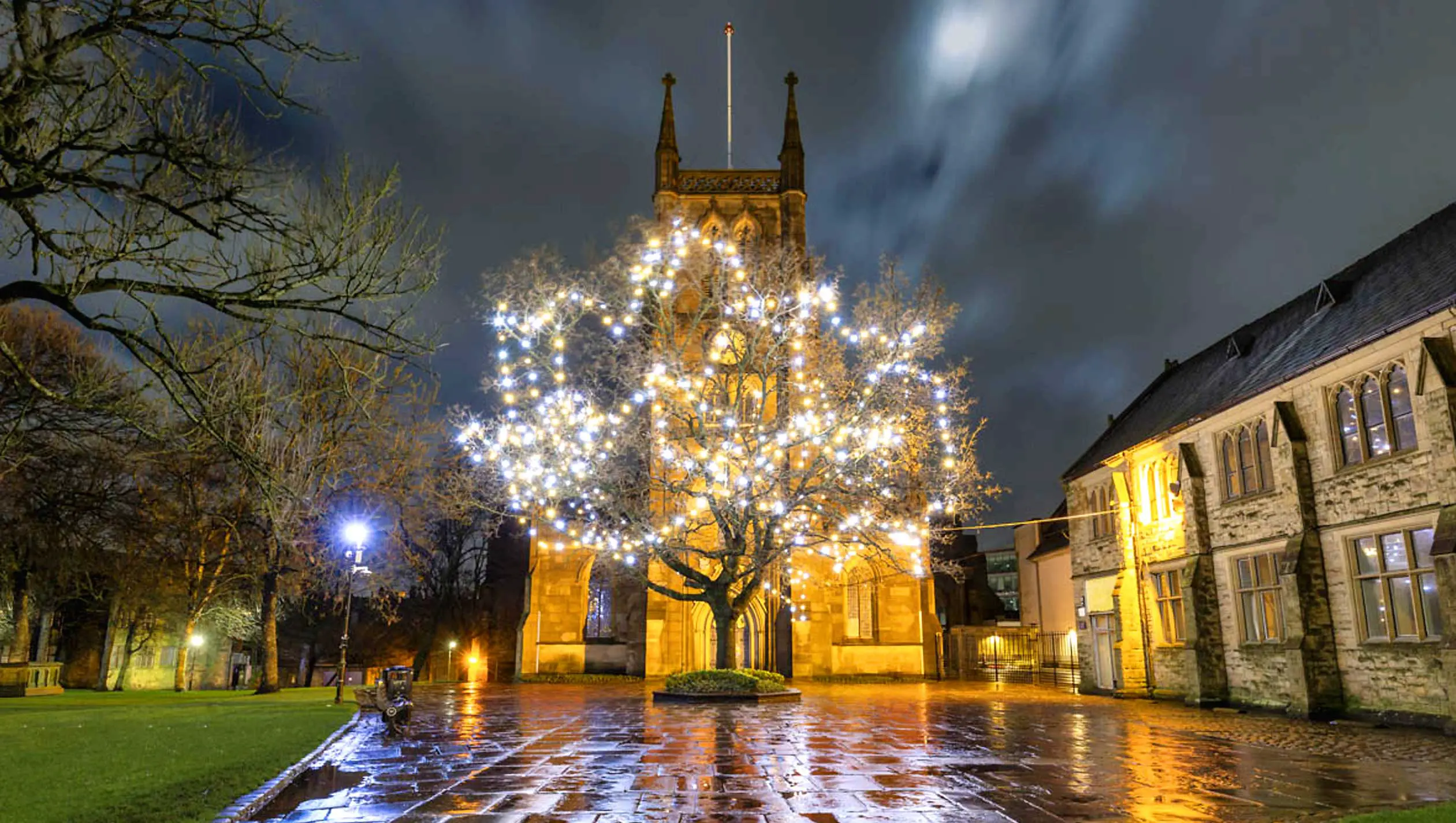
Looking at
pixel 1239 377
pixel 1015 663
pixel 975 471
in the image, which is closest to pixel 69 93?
pixel 975 471

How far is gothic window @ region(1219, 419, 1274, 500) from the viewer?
63.6 ft

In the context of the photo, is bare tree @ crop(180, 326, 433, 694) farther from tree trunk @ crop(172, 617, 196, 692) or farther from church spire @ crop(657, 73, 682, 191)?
church spire @ crop(657, 73, 682, 191)

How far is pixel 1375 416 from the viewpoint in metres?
16.5

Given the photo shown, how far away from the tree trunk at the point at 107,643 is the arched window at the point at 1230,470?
34123 mm

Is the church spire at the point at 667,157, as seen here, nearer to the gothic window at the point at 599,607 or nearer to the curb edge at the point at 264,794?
the gothic window at the point at 599,607

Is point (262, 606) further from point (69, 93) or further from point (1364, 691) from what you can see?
point (1364, 691)

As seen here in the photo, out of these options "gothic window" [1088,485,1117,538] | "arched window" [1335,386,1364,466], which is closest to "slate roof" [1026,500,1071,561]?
"gothic window" [1088,485,1117,538]

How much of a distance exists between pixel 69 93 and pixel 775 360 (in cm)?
1518

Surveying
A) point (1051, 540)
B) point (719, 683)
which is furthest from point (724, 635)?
point (1051, 540)

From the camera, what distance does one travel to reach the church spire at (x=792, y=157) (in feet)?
125

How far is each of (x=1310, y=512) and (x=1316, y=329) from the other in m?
4.26

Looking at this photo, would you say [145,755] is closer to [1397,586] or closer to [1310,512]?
[1397,586]

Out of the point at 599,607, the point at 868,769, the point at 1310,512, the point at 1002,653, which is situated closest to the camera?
the point at 868,769

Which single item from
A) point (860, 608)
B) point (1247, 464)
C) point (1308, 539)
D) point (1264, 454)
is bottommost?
point (860, 608)
